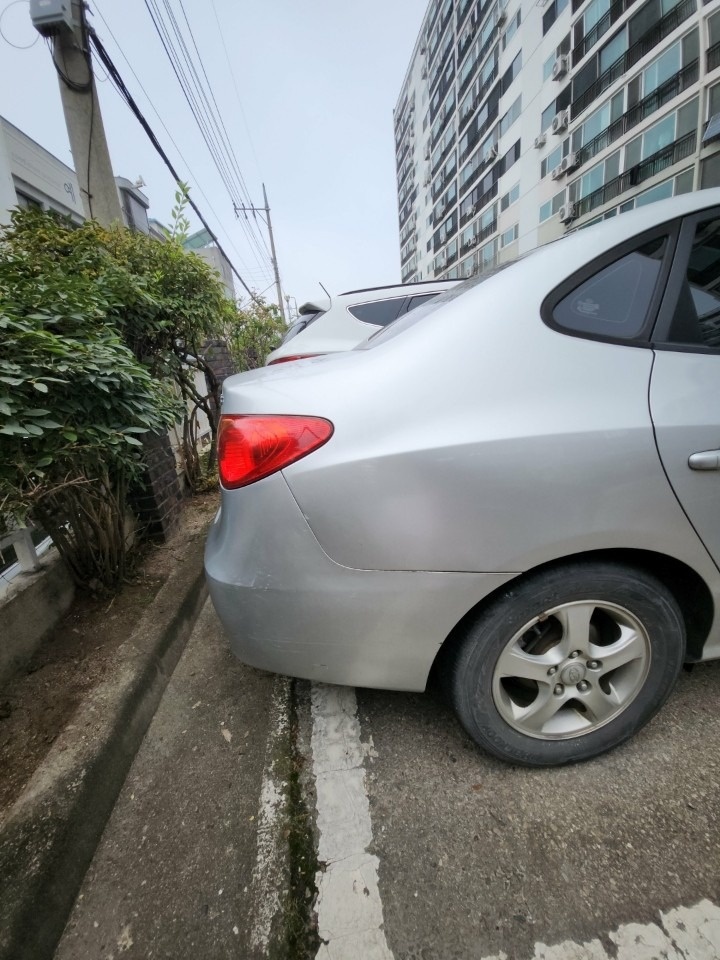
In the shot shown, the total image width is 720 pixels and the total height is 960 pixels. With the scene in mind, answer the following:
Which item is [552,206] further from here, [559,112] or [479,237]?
[479,237]

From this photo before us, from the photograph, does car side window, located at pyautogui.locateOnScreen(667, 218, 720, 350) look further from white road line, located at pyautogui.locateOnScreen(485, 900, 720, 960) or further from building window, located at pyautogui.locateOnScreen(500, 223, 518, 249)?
building window, located at pyautogui.locateOnScreen(500, 223, 518, 249)

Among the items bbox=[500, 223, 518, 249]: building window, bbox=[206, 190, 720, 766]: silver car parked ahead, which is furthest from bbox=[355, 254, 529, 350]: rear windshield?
bbox=[500, 223, 518, 249]: building window

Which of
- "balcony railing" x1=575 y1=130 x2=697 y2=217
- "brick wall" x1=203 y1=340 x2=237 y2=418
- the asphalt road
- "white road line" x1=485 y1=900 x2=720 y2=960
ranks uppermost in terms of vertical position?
"balcony railing" x1=575 y1=130 x2=697 y2=217

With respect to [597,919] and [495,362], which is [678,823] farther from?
[495,362]

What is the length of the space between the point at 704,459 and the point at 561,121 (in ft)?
96.0

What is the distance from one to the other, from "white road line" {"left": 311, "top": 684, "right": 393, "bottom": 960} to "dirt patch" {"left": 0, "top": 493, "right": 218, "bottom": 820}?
89cm

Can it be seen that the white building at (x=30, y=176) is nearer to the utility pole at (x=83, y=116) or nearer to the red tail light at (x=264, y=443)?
the utility pole at (x=83, y=116)

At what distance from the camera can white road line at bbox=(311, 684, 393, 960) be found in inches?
40.9

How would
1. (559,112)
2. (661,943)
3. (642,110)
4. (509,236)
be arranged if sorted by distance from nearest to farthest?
(661,943), (642,110), (559,112), (509,236)

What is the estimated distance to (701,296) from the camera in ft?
4.24

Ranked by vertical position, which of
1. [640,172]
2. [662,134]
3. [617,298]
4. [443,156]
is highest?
[443,156]

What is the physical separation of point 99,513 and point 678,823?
8.18ft

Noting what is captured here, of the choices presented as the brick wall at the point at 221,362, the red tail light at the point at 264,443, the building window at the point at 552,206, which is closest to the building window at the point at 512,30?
the building window at the point at 552,206

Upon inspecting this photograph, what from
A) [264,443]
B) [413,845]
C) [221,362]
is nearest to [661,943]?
[413,845]
